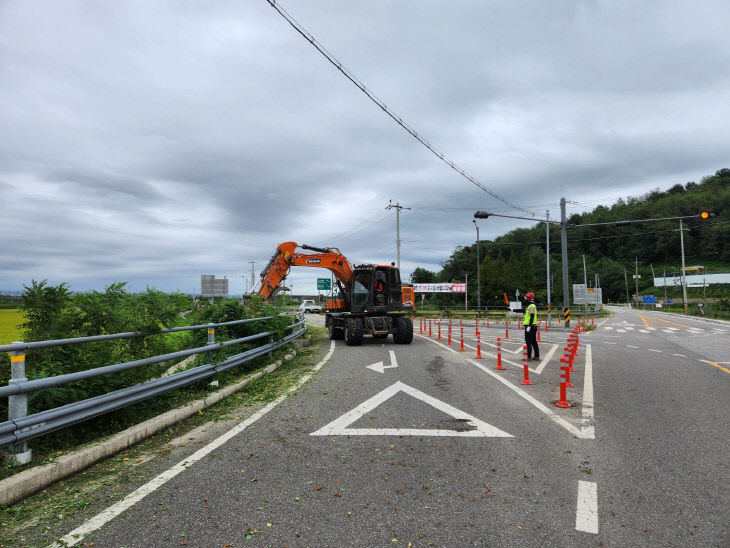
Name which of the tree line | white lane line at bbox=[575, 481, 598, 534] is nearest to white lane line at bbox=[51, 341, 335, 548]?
white lane line at bbox=[575, 481, 598, 534]

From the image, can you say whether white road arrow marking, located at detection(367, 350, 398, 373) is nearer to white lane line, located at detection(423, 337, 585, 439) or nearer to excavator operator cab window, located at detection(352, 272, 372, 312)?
white lane line, located at detection(423, 337, 585, 439)

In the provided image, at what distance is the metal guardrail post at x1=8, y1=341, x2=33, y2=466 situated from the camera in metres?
4.04

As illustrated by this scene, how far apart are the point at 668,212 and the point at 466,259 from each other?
47078 millimetres

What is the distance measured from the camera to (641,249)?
458ft

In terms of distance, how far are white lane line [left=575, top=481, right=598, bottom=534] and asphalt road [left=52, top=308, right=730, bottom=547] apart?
0.04 ft

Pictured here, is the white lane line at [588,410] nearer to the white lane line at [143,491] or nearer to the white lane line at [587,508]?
the white lane line at [587,508]

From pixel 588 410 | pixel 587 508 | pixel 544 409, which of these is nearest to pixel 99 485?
pixel 587 508

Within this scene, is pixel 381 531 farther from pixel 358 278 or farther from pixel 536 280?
pixel 536 280

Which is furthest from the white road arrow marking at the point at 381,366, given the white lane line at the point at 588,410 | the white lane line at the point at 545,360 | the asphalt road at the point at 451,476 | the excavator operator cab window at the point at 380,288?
the excavator operator cab window at the point at 380,288

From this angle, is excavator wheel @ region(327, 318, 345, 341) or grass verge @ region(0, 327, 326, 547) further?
excavator wheel @ region(327, 318, 345, 341)

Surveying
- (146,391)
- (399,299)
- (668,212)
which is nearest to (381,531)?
(146,391)

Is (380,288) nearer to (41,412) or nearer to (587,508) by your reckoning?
(41,412)

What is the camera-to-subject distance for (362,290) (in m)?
18.2

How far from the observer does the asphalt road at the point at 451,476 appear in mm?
3211
